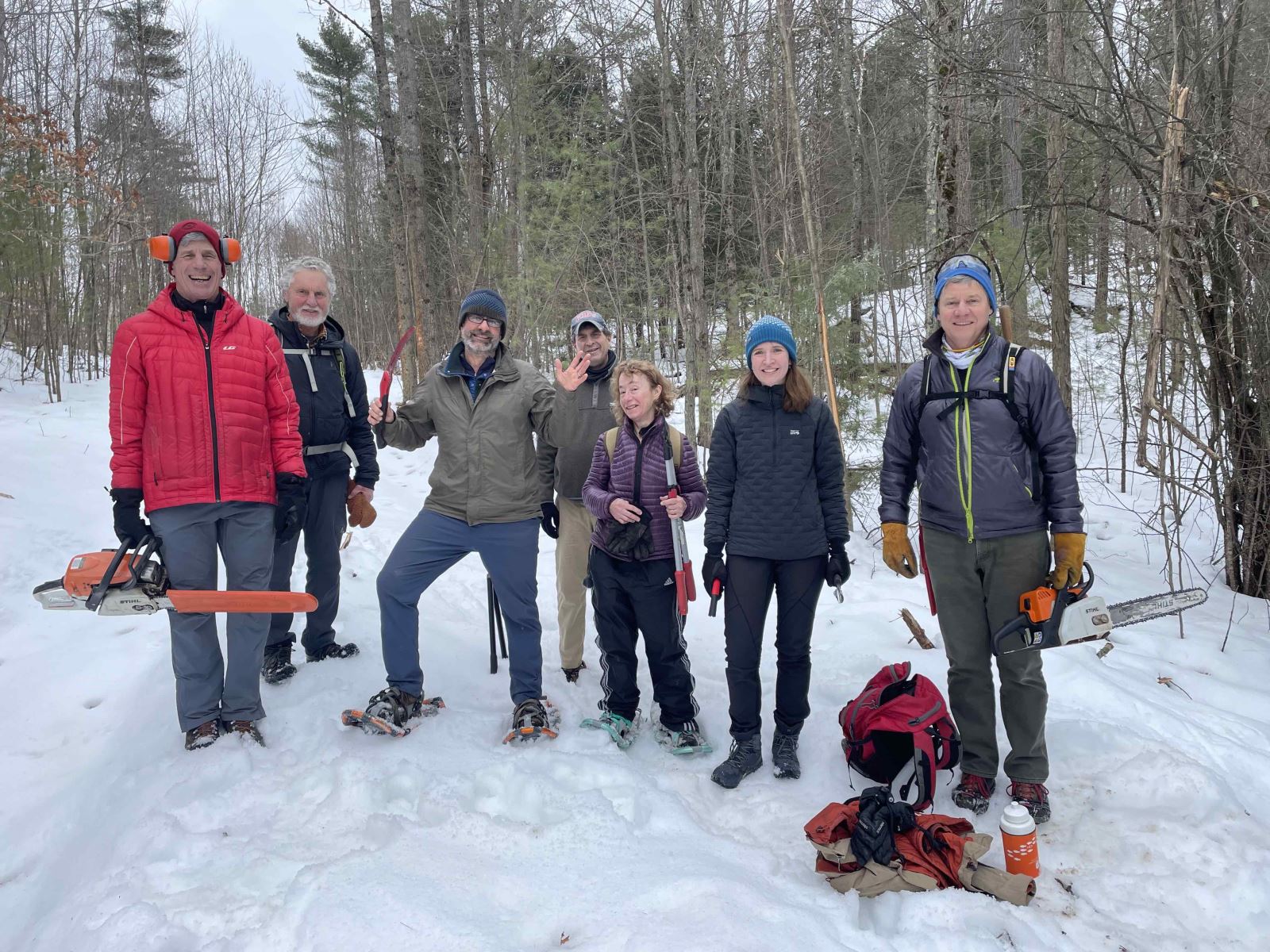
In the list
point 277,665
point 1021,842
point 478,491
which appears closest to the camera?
point 1021,842

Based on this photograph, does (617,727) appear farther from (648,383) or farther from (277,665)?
(277,665)

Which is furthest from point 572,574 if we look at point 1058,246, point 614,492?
point 1058,246

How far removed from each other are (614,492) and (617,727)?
3.83 feet

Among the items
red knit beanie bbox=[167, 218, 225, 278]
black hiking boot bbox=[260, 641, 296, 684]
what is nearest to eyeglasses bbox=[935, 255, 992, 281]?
red knit beanie bbox=[167, 218, 225, 278]

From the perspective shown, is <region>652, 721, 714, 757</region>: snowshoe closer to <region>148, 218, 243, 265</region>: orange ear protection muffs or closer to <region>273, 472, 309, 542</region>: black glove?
<region>273, 472, 309, 542</region>: black glove

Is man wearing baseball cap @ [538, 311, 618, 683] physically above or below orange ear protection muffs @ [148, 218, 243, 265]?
below

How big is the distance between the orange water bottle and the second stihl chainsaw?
656mm

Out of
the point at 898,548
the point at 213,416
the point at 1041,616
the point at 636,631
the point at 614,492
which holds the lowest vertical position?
the point at 636,631

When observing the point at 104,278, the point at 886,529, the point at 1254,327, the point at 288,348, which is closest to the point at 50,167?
the point at 104,278

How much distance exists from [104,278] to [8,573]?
593 inches

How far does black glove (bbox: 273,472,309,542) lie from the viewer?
11.0ft

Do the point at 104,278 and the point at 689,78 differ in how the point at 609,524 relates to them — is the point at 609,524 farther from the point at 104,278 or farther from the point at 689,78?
the point at 104,278

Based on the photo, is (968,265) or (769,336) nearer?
(968,265)

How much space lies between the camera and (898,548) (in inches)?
125
